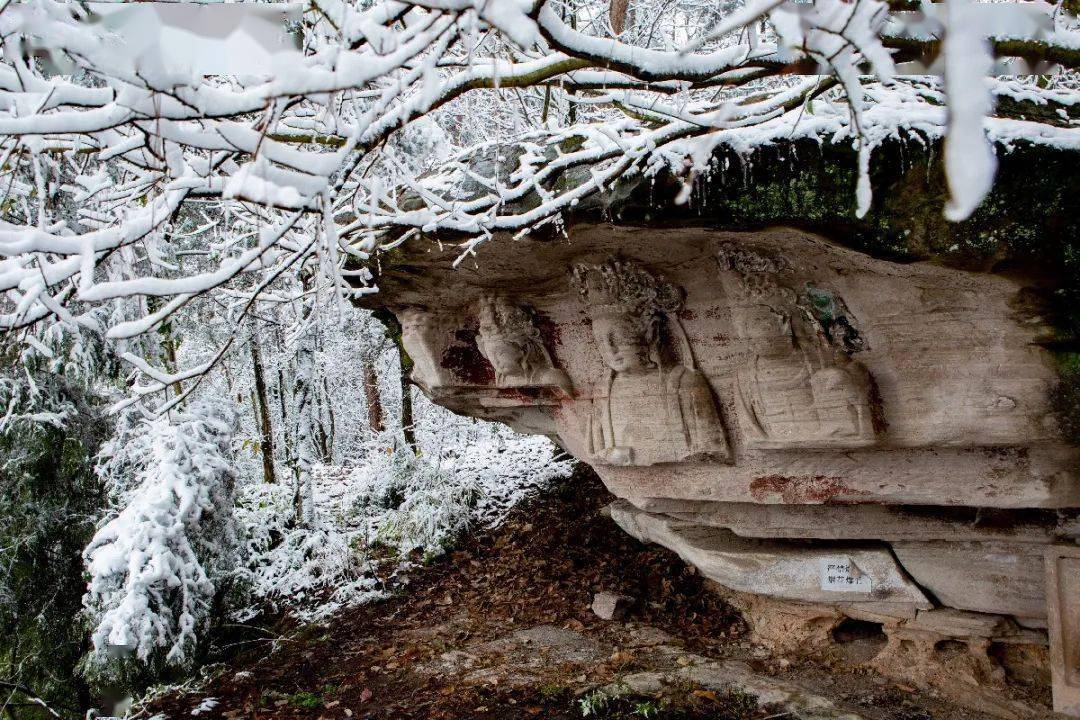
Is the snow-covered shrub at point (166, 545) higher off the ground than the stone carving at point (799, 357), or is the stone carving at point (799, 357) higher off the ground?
the stone carving at point (799, 357)

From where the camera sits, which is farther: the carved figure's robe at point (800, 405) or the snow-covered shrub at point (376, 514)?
the snow-covered shrub at point (376, 514)

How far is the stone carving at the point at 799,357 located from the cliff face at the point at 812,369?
0.04 ft

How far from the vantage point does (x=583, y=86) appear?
7.13 feet

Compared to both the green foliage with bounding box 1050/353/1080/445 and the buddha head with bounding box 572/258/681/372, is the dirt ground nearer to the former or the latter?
the green foliage with bounding box 1050/353/1080/445

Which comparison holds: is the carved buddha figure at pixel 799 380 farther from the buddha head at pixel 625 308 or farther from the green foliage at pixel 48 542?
the green foliage at pixel 48 542

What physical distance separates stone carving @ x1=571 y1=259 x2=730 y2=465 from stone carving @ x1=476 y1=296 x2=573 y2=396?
1.54 feet

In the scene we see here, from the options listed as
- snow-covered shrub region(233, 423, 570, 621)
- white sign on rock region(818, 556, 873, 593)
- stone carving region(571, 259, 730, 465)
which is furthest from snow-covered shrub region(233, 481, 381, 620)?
white sign on rock region(818, 556, 873, 593)

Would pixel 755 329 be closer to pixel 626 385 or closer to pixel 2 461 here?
pixel 626 385

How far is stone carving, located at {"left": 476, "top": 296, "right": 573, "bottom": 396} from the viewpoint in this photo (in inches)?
195

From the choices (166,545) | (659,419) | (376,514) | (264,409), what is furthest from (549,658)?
(264,409)

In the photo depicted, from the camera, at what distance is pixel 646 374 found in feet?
15.5

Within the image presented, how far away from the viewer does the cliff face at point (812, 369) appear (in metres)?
3.05

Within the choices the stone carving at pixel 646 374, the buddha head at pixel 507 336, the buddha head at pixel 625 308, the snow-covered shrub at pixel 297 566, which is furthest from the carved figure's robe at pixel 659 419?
the snow-covered shrub at pixel 297 566

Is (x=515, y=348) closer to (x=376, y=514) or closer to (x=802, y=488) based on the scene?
(x=802, y=488)
